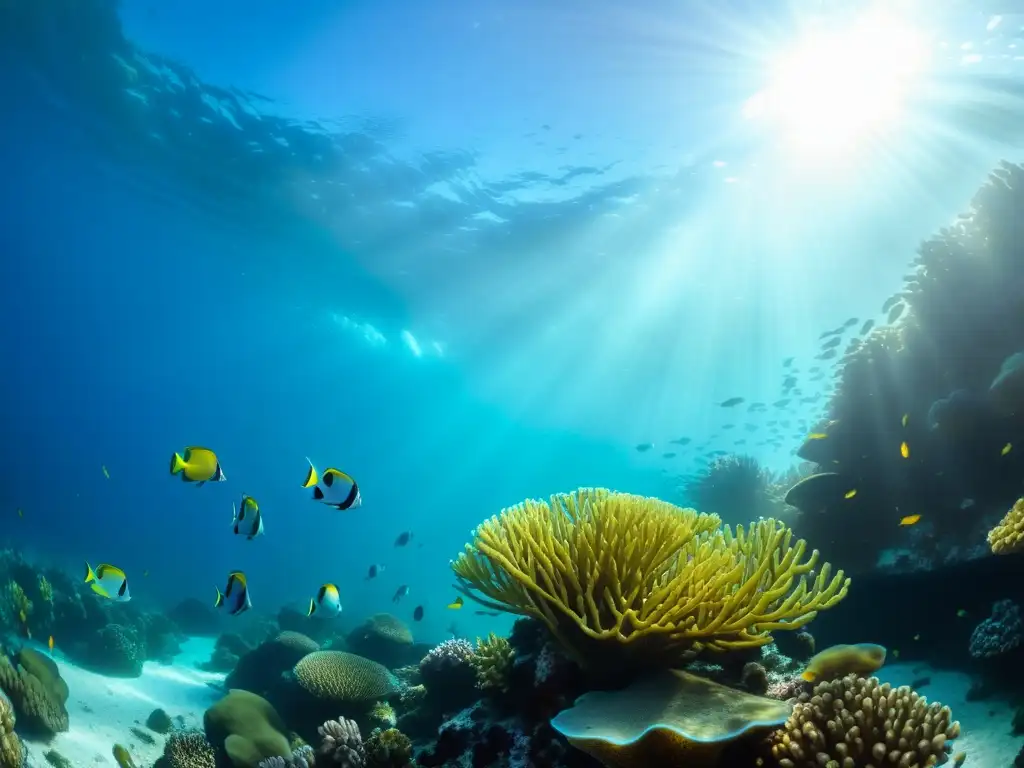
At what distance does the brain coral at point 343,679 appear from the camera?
22.5ft

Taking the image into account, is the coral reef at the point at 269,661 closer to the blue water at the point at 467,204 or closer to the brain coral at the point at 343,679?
the brain coral at the point at 343,679

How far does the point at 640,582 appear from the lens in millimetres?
3143

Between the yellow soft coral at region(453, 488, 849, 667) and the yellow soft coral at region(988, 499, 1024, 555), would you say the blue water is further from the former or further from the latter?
the yellow soft coral at region(453, 488, 849, 667)

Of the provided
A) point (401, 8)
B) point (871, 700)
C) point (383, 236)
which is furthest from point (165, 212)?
point (871, 700)

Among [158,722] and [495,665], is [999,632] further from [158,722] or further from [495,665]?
[158,722]

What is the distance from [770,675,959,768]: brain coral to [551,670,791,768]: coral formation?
115 mm

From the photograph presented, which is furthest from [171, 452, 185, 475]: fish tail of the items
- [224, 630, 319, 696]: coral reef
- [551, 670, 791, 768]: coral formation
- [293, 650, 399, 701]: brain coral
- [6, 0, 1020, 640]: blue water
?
[6, 0, 1020, 640]: blue water

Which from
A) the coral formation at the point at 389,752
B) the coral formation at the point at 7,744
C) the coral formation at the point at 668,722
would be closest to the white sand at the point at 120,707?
the coral formation at the point at 7,744

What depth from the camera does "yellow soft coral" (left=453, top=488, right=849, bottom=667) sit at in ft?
9.67

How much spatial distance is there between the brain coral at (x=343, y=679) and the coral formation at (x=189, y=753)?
1296 mm

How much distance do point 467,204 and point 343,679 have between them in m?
20.5

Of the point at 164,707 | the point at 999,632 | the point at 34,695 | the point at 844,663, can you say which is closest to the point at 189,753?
the point at 34,695

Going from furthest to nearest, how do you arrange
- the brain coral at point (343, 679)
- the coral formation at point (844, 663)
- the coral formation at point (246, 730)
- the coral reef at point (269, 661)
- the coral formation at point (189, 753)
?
the coral reef at point (269, 661), the brain coral at point (343, 679), the coral formation at point (189, 753), the coral formation at point (246, 730), the coral formation at point (844, 663)

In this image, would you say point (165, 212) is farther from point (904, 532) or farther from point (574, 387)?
point (904, 532)
